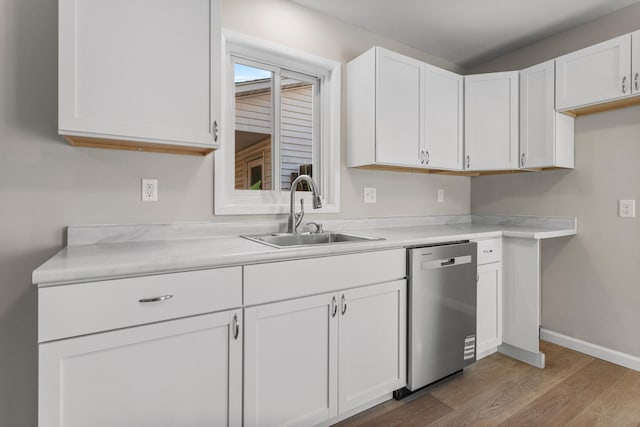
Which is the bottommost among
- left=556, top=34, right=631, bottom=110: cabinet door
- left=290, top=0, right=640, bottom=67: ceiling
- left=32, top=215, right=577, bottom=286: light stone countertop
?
left=32, top=215, right=577, bottom=286: light stone countertop

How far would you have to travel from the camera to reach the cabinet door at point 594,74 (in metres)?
2.06

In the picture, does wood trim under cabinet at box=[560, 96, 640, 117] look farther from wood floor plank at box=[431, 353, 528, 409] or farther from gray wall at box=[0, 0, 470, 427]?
gray wall at box=[0, 0, 470, 427]

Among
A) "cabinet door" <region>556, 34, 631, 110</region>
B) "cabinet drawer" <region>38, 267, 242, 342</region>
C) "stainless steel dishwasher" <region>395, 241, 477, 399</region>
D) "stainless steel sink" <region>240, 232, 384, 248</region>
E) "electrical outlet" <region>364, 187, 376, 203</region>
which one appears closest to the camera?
"cabinet drawer" <region>38, 267, 242, 342</region>

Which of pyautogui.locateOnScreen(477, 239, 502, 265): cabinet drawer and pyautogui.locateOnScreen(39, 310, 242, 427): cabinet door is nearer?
pyautogui.locateOnScreen(39, 310, 242, 427): cabinet door

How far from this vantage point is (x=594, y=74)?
219 centimetres

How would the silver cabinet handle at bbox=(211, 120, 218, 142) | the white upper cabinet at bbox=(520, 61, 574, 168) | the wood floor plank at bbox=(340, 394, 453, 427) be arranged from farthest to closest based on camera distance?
the white upper cabinet at bbox=(520, 61, 574, 168), the wood floor plank at bbox=(340, 394, 453, 427), the silver cabinet handle at bbox=(211, 120, 218, 142)

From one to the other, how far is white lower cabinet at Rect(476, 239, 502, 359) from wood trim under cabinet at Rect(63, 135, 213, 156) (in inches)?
74.5

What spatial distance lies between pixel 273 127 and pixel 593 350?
9.24ft

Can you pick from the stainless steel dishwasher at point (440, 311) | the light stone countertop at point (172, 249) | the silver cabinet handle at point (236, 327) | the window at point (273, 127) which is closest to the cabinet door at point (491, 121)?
the light stone countertop at point (172, 249)

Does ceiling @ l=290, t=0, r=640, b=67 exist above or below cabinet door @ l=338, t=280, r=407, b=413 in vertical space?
above

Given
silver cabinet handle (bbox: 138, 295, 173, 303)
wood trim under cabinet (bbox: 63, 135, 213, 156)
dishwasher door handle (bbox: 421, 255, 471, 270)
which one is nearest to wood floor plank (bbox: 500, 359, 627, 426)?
dishwasher door handle (bbox: 421, 255, 471, 270)

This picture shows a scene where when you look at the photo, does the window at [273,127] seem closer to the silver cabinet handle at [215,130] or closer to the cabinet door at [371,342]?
the silver cabinet handle at [215,130]

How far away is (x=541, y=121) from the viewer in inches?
96.1

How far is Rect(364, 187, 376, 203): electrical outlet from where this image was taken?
2.52m
